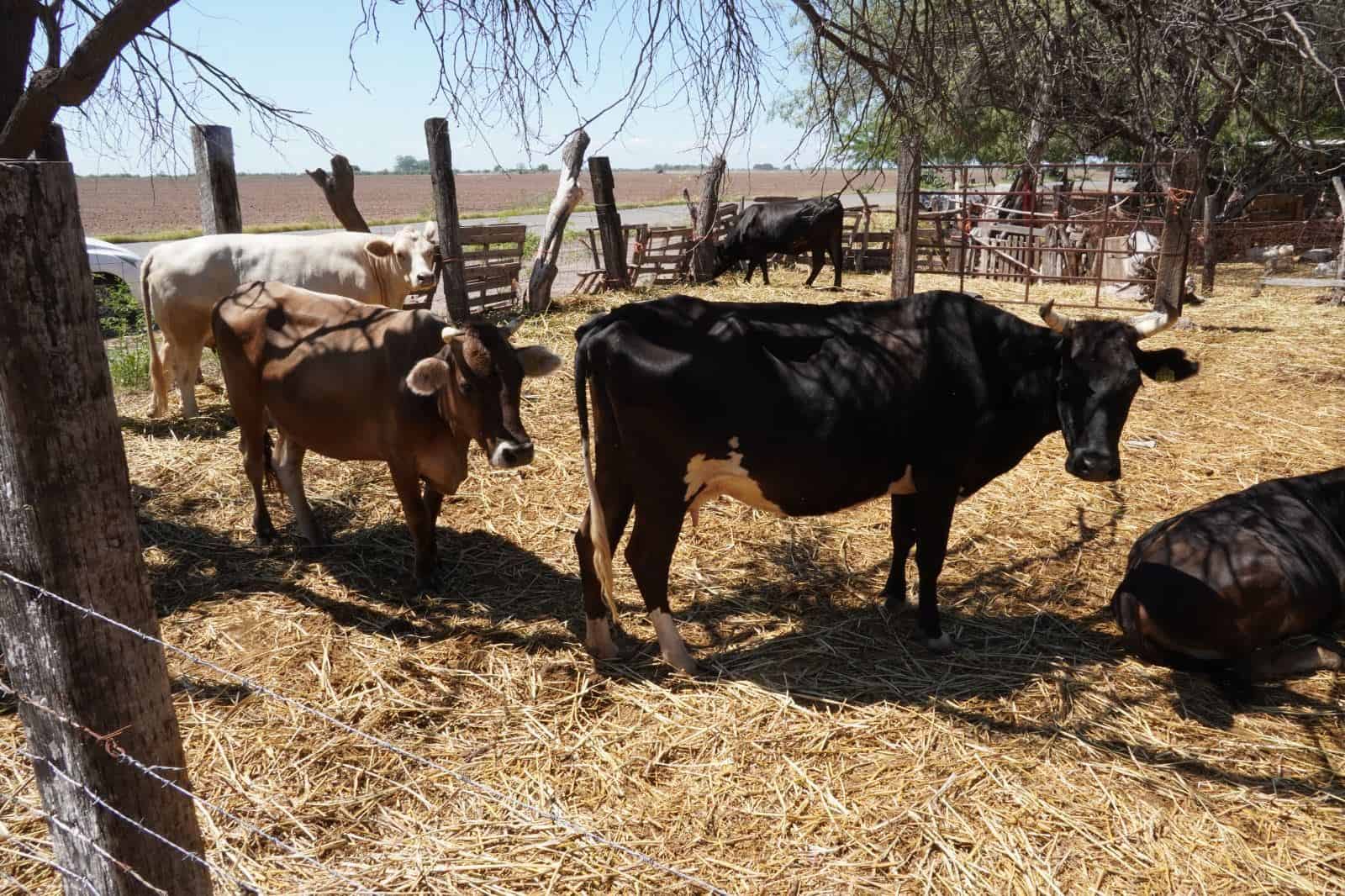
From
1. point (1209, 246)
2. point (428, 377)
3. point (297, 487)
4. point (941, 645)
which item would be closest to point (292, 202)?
point (1209, 246)

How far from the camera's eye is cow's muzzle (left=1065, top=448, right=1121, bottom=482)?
168 inches

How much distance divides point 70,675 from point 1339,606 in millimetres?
5313

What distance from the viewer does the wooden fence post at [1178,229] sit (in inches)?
458

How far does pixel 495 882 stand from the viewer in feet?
10.1

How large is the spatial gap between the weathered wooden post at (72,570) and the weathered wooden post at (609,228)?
1348 centimetres

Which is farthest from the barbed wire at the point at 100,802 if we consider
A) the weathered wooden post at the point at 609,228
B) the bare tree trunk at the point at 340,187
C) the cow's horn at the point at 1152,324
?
the weathered wooden post at the point at 609,228

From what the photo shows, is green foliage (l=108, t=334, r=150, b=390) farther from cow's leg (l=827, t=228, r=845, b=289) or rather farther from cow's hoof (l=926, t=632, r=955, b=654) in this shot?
cow's leg (l=827, t=228, r=845, b=289)

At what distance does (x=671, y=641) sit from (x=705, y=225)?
51.2ft

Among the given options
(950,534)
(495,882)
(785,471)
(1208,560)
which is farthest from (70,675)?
(950,534)

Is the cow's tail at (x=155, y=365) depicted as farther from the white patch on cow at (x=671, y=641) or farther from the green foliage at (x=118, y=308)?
the white patch on cow at (x=671, y=641)

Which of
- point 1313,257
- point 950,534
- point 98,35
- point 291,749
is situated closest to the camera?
point 98,35

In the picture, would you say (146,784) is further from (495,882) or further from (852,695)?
(852,695)

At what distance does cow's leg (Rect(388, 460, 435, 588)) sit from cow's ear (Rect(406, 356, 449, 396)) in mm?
596

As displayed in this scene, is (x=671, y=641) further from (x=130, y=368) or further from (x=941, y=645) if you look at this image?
(x=130, y=368)
